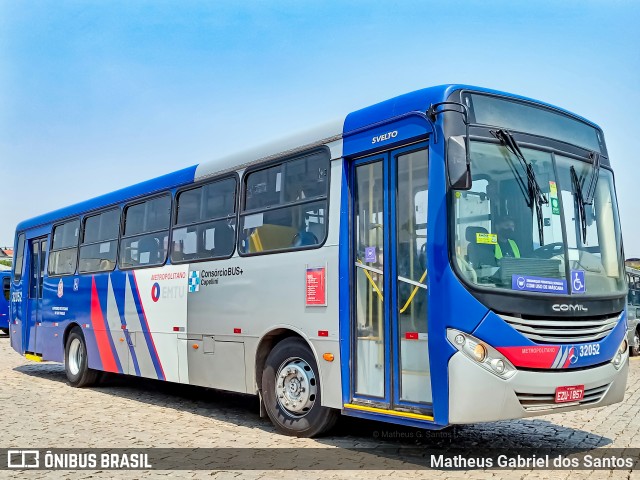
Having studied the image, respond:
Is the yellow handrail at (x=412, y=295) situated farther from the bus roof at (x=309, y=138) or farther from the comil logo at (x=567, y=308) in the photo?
the bus roof at (x=309, y=138)

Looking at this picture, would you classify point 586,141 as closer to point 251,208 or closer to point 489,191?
point 489,191

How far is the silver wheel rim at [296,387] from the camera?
7.42m

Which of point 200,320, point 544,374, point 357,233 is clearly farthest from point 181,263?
point 544,374

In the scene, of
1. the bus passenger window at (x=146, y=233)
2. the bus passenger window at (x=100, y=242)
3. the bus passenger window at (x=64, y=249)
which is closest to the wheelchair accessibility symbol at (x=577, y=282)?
the bus passenger window at (x=146, y=233)

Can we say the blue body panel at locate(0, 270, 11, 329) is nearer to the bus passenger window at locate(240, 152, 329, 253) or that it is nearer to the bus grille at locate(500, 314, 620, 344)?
the bus passenger window at locate(240, 152, 329, 253)

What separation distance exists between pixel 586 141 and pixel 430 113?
197cm

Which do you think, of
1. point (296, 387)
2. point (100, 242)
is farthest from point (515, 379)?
point (100, 242)

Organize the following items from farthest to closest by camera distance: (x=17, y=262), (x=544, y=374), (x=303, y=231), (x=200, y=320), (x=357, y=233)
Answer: (x=17, y=262) < (x=200, y=320) < (x=303, y=231) < (x=357, y=233) < (x=544, y=374)

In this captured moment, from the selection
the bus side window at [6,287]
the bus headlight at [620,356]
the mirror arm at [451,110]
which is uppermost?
the mirror arm at [451,110]

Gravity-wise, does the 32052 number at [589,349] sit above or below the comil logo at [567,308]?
below

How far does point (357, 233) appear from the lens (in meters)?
7.09

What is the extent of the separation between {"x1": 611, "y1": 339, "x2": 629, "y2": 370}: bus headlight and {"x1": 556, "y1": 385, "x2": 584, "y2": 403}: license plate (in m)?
0.65

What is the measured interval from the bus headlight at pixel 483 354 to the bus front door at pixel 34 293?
A: 1087cm

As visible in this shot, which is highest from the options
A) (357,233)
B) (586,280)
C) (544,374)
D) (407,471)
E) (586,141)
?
(586,141)
